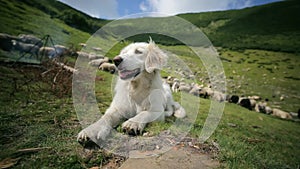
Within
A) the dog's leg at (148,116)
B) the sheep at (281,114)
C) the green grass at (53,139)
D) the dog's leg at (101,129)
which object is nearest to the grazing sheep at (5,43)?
the green grass at (53,139)

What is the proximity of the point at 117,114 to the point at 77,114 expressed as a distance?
1.36 metres

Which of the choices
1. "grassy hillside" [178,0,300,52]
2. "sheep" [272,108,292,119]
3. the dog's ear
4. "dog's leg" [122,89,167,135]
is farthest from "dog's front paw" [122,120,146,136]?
"grassy hillside" [178,0,300,52]

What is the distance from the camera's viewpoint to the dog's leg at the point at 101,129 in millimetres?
3445

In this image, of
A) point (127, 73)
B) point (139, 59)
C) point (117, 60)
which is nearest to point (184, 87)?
point (139, 59)

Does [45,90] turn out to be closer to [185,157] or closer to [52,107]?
[52,107]

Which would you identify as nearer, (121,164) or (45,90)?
(121,164)

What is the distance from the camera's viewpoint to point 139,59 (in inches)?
184

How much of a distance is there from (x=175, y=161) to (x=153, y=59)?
2321mm

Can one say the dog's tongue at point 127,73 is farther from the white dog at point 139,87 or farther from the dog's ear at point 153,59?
the dog's ear at point 153,59

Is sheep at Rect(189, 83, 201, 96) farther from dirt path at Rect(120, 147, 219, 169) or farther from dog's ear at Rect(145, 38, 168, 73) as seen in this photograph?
dirt path at Rect(120, 147, 219, 169)

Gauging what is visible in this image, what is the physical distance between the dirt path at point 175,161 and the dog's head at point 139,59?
1.81 metres

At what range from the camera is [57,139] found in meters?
3.64

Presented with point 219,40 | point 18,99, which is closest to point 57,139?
point 18,99

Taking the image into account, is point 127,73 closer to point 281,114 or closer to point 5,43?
point 5,43
